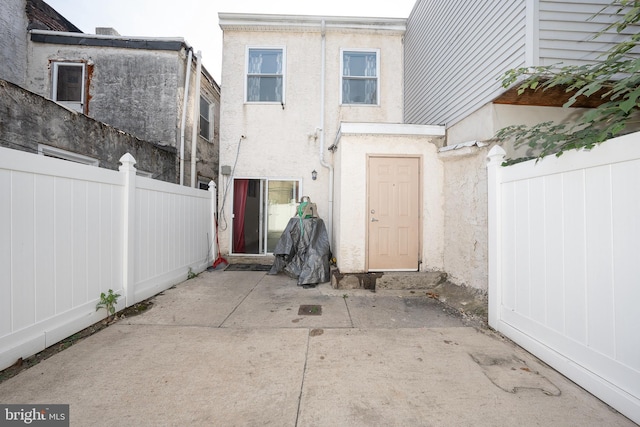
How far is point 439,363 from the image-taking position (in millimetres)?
2539

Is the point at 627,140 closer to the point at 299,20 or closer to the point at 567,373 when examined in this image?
the point at 567,373

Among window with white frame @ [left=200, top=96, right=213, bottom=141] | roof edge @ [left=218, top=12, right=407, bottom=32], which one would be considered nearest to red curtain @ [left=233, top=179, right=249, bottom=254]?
→ window with white frame @ [left=200, top=96, right=213, bottom=141]

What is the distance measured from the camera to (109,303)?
339 centimetres

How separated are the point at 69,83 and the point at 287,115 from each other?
5.90m

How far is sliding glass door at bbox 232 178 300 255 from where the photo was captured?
23.6 ft

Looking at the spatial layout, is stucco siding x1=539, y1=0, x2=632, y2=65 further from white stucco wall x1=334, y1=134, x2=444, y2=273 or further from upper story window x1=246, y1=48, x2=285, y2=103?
upper story window x1=246, y1=48, x2=285, y2=103

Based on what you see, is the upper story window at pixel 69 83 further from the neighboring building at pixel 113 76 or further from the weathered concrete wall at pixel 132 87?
the weathered concrete wall at pixel 132 87

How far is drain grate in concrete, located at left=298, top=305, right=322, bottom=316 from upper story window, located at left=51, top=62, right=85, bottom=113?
789cm

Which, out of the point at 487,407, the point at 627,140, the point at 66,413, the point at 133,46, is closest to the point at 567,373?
the point at 487,407

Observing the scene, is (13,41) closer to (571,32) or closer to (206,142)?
(206,142)

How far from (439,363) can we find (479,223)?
243 centimetres

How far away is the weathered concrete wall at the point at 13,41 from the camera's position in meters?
6.39

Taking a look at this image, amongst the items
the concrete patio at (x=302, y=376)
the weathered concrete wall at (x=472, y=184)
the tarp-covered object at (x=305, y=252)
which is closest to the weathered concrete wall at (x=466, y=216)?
the weathered concrete wall at (x=472, y=184)

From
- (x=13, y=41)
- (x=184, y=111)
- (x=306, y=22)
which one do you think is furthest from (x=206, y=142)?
(x=13, y=41)
